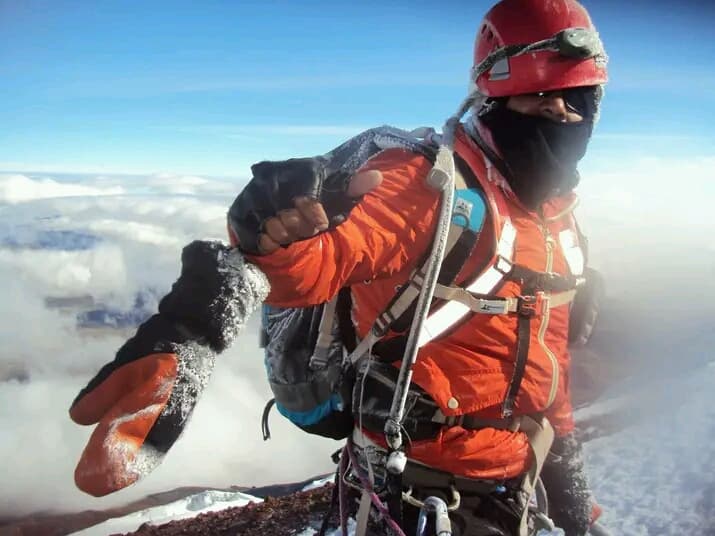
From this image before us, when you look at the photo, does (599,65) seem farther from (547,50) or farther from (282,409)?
(282,409)

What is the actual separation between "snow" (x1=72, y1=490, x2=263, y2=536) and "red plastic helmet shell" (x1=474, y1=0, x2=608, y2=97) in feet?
77.6

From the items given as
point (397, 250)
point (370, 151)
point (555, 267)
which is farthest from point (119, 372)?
point (555, 267)

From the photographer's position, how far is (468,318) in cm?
215

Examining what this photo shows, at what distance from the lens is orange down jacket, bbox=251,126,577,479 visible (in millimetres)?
1699

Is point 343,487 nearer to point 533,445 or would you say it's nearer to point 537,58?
point 533,445

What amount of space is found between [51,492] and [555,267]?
13472 centimetres

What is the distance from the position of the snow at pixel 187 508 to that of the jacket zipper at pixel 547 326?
23.0 metres

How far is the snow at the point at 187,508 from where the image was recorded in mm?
25936

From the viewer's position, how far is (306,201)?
131 centimetres

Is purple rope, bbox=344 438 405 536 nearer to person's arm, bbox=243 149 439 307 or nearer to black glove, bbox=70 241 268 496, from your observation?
person's arm, bbox=243 149 439 307

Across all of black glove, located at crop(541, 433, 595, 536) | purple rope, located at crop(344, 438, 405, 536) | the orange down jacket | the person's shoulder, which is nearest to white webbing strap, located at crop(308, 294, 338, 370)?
the orange down jacket

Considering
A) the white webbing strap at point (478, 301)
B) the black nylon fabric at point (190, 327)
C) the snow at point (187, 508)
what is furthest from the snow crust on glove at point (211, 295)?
the snow at point (187, 508)

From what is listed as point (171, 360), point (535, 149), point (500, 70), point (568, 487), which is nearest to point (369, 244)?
point (171, 360)

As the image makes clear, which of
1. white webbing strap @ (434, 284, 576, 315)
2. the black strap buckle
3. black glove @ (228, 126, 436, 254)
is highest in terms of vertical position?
black glove @ (228, 126, 436, 254)
